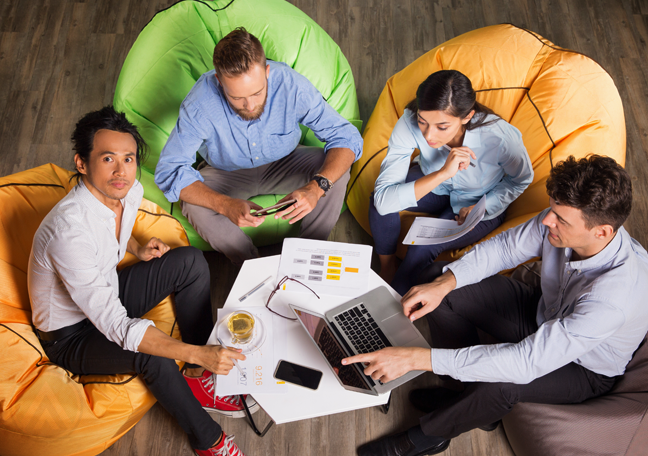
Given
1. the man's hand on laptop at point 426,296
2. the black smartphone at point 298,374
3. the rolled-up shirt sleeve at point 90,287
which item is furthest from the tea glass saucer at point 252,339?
the man's hand on laptop at point 426,296

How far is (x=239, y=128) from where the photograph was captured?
6.71 ft

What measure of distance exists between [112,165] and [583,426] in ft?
6.33

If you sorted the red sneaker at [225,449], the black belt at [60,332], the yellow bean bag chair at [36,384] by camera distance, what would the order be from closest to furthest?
the yellow bean bag chair at [36,384] < the black belt at [60,332] < the red sneaker at [225,449]

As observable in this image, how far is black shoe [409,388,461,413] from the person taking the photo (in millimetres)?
2027

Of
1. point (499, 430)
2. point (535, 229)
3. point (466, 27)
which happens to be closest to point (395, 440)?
point (499, 430)

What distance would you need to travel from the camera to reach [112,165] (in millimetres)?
1575

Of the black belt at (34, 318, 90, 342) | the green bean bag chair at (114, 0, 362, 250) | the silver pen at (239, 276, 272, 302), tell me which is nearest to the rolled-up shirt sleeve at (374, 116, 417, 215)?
the green bean bag chair at (114, 0, 362, 250)

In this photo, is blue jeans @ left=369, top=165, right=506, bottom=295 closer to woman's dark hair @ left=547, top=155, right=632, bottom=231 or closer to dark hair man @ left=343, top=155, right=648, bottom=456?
dark hair man @ left=343, top=155, right=648, bottom=456

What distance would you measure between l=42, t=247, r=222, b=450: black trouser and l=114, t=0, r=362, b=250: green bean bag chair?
433mm

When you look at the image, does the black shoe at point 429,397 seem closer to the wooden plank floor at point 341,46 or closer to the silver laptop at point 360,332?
the silver laptop at point 360,332

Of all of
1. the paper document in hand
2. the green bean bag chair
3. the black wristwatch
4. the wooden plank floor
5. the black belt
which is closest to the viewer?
the black belt

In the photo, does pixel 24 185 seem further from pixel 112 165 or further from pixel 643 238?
pixel 643 238

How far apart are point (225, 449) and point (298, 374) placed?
2.10 feet

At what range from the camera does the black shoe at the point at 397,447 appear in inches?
73.5
